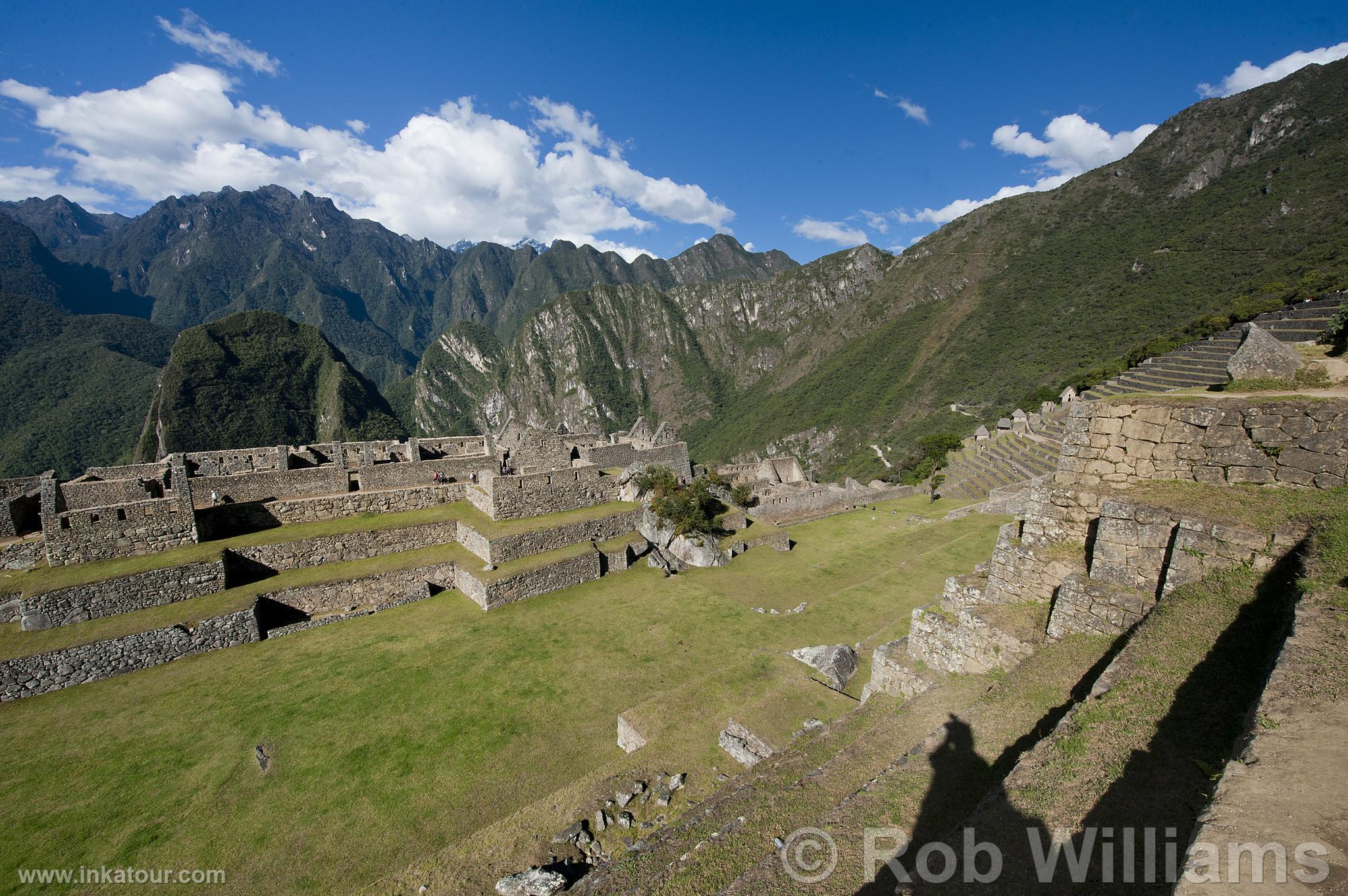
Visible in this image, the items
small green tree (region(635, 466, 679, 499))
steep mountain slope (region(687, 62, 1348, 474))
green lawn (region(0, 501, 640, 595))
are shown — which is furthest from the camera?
steep mountain slope (region(687, 62, 1348, 474))

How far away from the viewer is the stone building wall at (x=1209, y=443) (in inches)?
197

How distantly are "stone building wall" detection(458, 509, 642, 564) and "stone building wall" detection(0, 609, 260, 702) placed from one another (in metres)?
5.17

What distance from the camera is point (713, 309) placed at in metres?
194

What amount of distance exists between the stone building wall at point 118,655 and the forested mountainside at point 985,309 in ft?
180

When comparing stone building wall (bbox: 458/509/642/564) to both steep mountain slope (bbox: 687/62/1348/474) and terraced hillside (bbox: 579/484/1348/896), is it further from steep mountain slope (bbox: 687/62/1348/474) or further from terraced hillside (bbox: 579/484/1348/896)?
steep mountain slope (bbox: 687/62/1348/474)

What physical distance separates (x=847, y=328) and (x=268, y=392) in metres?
141

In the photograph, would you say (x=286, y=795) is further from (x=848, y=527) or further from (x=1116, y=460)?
(x=848, y=527)

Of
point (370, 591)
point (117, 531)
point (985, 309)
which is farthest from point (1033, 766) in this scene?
point (985, 309)

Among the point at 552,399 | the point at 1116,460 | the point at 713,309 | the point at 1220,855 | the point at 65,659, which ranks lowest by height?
the point at 65,659

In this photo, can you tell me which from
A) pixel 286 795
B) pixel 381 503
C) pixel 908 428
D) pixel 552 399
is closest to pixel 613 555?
pixel 381 503

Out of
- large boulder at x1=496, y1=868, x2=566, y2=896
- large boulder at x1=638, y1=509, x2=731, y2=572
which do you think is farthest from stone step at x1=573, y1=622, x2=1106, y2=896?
large boulder at x1=638, y1=509, x2=731, y2=572

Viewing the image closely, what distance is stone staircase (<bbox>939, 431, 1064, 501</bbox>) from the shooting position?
22719 millimetres

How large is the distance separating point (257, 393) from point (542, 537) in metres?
112

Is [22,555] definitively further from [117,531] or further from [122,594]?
[122,594]
